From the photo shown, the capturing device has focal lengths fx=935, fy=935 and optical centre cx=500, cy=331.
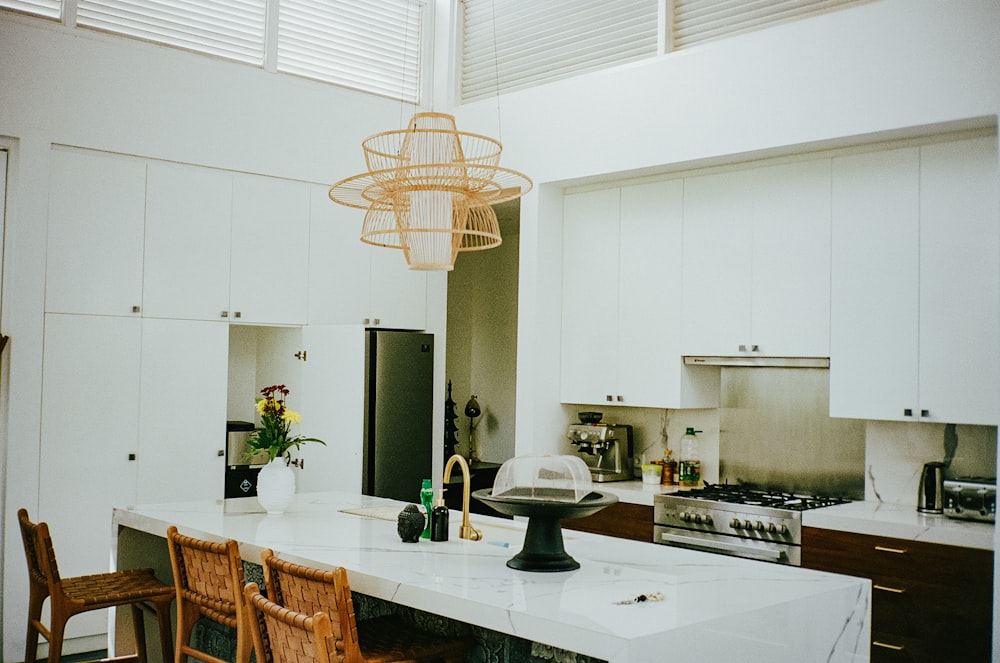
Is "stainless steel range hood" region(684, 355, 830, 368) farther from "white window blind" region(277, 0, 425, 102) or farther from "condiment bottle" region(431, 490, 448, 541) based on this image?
"white window blind" region(277, 0, 425, 102)

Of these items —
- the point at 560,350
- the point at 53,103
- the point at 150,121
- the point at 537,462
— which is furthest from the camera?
the point at 560,350

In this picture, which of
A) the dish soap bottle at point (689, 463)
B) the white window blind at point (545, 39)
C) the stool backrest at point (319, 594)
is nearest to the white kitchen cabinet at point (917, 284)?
the dish soap bottle at point (689, 463)

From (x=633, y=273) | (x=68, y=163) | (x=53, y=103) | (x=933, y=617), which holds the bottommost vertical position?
(x=933, y=617)

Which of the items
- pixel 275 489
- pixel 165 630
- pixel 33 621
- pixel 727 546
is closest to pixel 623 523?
pixel 727 546

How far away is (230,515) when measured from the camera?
385 centimetres

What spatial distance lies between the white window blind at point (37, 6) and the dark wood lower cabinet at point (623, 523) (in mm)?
3848

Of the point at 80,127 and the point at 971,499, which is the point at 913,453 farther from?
the point at 80,127

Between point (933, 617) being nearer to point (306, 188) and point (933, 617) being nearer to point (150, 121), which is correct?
point (306, 188)

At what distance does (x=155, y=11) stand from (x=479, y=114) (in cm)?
203

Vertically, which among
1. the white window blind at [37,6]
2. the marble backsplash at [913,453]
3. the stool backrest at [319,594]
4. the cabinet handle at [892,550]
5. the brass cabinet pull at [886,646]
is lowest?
the brass cabinet pull at [886,646]

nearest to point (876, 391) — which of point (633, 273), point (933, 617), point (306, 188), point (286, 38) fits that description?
point (933, 617)

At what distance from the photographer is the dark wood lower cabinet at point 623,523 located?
5.01m

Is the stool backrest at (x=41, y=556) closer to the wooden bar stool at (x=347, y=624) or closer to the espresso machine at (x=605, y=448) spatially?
the wooden bar stool at (x=347, y=624)

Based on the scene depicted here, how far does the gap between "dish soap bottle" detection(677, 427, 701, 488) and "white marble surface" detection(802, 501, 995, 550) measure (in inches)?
38.2
